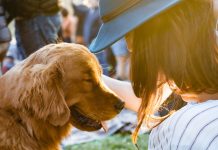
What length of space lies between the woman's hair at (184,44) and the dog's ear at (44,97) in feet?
3.76

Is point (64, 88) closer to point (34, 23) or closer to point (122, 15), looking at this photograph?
point (122, 15)

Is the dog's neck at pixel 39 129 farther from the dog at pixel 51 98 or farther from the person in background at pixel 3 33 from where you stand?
the person in background at pixel 3 33

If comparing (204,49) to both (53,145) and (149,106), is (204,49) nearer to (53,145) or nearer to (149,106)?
(149,106)

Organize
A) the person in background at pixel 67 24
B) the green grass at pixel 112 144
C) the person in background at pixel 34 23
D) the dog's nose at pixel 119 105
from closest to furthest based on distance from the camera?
the dog's nose at pixel 119 105, the person in background at pixel 34 23, the green grass at pixel 112 144, the person in background at pixel 67 24

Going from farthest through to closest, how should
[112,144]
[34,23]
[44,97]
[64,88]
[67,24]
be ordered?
[67,24], [112,144], [34,23], [64,88], [44,97]

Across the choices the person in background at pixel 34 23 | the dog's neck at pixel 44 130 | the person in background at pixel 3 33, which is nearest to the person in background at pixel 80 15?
the person in background at pixel 34 23

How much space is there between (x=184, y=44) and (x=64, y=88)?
1.44 meters

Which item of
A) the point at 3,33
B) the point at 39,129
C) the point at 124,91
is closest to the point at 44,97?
the point at 39,129

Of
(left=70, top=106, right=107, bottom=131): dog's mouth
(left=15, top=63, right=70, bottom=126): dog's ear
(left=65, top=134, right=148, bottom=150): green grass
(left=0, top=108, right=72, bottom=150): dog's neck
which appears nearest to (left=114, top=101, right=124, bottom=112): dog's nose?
(left=70, top=106, right=107, bottom=131): dog's mouth

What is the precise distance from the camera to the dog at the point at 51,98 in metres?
2.83

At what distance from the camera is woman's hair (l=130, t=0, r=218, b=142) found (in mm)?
1753

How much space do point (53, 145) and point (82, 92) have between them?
0.40m

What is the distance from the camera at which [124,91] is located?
3223 mm

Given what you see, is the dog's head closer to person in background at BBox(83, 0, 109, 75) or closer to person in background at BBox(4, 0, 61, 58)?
person in background at BBox(4, 0, 61, 58)
